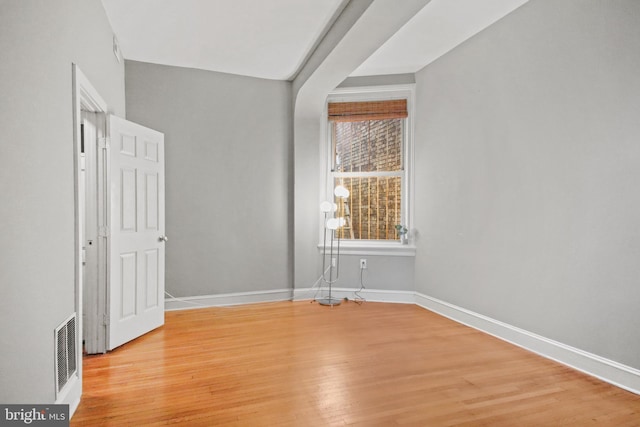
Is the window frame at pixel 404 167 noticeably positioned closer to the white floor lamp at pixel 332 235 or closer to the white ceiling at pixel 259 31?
the white floor lamp at pixel 332 235

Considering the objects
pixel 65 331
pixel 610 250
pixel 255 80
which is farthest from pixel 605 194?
pixel 255 80

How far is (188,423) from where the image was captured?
77.2 inches

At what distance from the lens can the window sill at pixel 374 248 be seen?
15.2ft

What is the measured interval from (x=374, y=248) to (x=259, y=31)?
9.23 feet

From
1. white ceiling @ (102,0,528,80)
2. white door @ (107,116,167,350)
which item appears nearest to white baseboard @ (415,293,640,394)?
white ceiling @ (102,0,528,80)

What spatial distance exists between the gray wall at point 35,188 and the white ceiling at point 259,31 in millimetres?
1031

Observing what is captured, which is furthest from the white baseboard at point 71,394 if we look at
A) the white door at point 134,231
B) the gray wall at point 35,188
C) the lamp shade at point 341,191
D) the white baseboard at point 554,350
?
the white baseboard at point 554,350

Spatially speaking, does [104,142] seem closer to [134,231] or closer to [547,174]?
[134,231]

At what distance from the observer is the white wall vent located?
1942 mm

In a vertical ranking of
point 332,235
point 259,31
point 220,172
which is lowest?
point 332,235

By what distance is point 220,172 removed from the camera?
450 cm

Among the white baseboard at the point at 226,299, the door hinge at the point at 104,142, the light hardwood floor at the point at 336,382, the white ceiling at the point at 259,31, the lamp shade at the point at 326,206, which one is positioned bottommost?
the light hardwood floor at the point at 336,382

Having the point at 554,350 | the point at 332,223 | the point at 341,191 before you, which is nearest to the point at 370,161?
the point at 341,191

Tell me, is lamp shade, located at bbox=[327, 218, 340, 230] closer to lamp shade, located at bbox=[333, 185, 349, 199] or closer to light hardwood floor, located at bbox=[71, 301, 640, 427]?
lamp shade, located at bbox=[333, 185, 349, 199]
